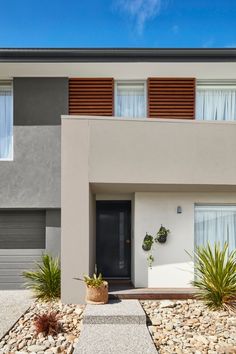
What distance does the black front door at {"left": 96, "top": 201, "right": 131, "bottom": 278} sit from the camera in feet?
39.5

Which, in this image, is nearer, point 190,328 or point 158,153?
point 190,328

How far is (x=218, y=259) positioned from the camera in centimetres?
873

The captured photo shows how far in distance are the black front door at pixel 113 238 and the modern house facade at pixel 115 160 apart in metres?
0.03

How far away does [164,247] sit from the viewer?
10625mm

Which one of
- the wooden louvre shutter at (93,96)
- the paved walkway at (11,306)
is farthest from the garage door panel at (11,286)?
the wooden louvre shutter at (93,96)

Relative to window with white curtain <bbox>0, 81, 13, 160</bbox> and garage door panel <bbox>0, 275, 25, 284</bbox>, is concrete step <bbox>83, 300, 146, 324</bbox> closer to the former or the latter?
garage door panel <bbox>0, 275, 25, 284</bbox>

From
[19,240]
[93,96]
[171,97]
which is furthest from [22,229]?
[171,97]

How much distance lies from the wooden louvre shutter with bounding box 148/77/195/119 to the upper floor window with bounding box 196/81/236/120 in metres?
0.34

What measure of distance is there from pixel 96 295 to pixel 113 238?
3.47 m

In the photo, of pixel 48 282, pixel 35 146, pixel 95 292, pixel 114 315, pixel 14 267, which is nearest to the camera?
pixel 114 315

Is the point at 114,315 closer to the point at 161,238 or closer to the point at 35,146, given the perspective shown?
the point at 161,238

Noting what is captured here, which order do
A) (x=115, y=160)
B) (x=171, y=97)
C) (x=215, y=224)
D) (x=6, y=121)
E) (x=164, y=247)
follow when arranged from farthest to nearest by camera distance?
(x=171, y=97) < (x=6, y=121) < (x=215, y=224) < (x=164, y=247) < (x=115, y=160)

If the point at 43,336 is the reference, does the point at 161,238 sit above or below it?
above

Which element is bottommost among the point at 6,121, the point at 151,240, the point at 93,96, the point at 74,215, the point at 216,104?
the point at 151,240
